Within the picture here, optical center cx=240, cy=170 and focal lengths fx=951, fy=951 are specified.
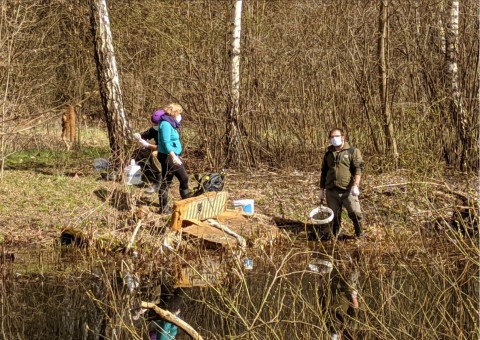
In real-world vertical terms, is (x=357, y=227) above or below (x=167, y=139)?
below

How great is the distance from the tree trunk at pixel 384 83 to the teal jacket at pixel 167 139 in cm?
388

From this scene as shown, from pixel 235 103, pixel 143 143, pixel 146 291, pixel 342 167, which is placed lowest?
pixel 146 291

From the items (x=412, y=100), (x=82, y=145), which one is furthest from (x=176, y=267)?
(x=82, y=145)

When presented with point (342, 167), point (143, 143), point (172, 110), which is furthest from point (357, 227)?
Result: point (143, 143)

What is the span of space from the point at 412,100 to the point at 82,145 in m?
7.07

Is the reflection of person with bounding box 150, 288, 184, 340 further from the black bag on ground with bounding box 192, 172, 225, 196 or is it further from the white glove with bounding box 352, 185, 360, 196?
the black bag on ground with bounding box 192, 172, 225, 196

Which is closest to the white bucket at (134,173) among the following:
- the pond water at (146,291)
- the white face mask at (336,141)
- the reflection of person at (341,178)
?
the pond water at (146,291)

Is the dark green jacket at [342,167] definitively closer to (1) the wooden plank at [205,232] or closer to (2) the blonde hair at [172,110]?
(1) the wooden plank at [205,232]

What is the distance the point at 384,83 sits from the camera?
14719mm

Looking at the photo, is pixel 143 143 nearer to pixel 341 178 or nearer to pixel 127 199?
pixel 127 199

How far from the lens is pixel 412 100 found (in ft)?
51.0

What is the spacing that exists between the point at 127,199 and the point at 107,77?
383cm

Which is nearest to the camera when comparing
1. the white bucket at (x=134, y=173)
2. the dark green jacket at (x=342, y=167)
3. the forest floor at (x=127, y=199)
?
the dark green jacket at (x=342, y=167)

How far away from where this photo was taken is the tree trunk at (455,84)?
14844 mm
